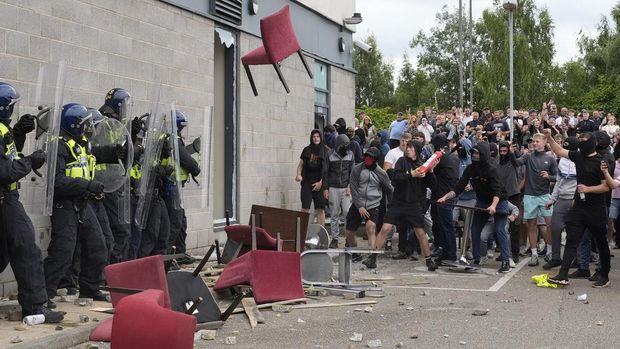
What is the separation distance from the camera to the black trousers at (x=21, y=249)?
26.4ft

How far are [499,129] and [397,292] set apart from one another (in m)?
10.9

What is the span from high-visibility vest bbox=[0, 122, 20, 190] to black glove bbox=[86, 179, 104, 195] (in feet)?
3.16

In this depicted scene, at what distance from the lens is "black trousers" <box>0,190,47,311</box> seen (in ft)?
26.4

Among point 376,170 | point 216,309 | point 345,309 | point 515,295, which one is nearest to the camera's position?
point 216,309

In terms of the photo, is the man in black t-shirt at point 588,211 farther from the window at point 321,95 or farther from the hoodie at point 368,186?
the window at point 321,95

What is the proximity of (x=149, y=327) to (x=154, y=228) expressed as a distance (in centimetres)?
599

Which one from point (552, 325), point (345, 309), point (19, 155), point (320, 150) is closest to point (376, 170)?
point (320, 150)

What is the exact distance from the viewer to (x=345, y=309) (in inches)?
388

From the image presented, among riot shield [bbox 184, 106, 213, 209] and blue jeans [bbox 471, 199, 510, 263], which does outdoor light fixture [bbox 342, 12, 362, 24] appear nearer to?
blue jeans [bbox 471, 199, 510, 263]

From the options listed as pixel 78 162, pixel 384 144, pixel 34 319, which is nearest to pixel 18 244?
pixel 34 319

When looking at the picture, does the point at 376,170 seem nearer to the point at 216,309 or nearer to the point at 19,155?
the point at 216,309

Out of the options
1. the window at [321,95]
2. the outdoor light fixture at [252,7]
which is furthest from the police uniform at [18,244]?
the window at [321,95]

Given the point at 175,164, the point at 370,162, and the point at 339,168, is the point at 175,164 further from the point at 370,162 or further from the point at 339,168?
the point at 339,168

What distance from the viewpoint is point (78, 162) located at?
9.09 metres
